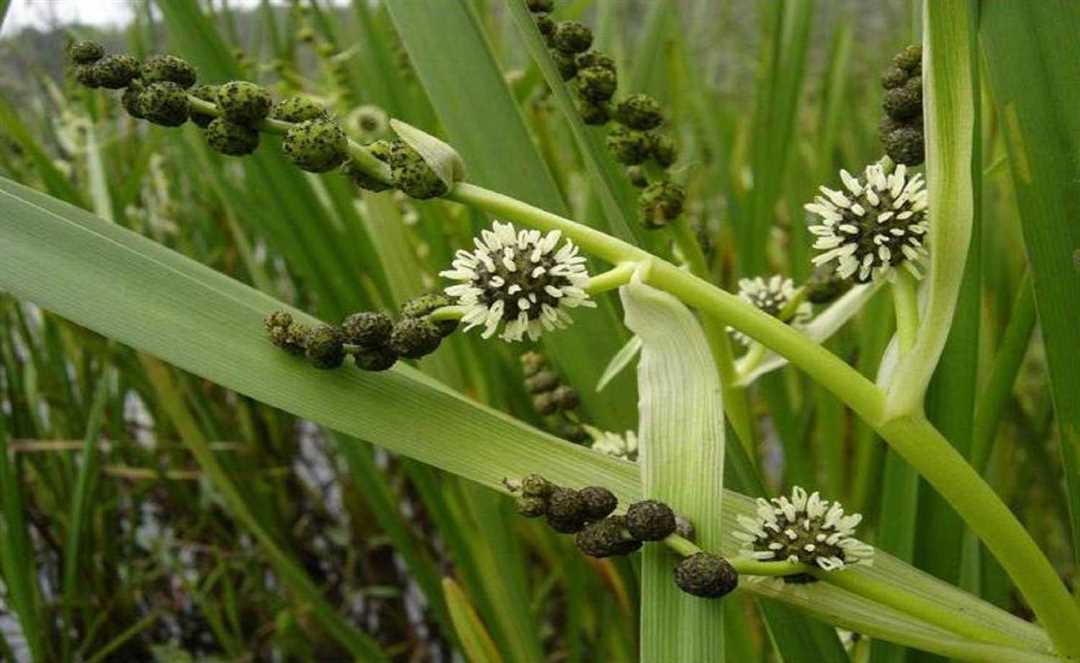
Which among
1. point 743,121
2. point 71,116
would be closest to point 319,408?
point 71,116

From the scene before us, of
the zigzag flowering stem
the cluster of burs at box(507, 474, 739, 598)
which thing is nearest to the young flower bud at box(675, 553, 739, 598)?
the cluster of burs at box(507, 474, 739, 598)

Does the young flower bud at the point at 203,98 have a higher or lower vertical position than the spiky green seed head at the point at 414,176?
higher

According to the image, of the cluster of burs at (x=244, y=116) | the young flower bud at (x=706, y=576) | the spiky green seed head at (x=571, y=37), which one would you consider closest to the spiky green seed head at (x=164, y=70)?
the cluster of burs at (x=244, y=116)

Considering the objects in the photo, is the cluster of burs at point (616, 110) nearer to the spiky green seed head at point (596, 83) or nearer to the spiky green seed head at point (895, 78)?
the spiky green seed head at point (596, 83)

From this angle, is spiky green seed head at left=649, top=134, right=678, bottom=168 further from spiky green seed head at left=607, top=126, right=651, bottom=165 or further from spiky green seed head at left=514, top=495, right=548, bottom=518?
spiky green seed head at left=514, top=495, right=548, bottom=518

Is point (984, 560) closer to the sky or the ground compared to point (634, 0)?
closer to the ground

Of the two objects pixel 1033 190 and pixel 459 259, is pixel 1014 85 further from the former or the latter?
pixel 459 259

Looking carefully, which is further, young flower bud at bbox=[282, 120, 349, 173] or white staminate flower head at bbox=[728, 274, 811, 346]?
white staminate flower head at bbox=[728, 274, 811, 346]
